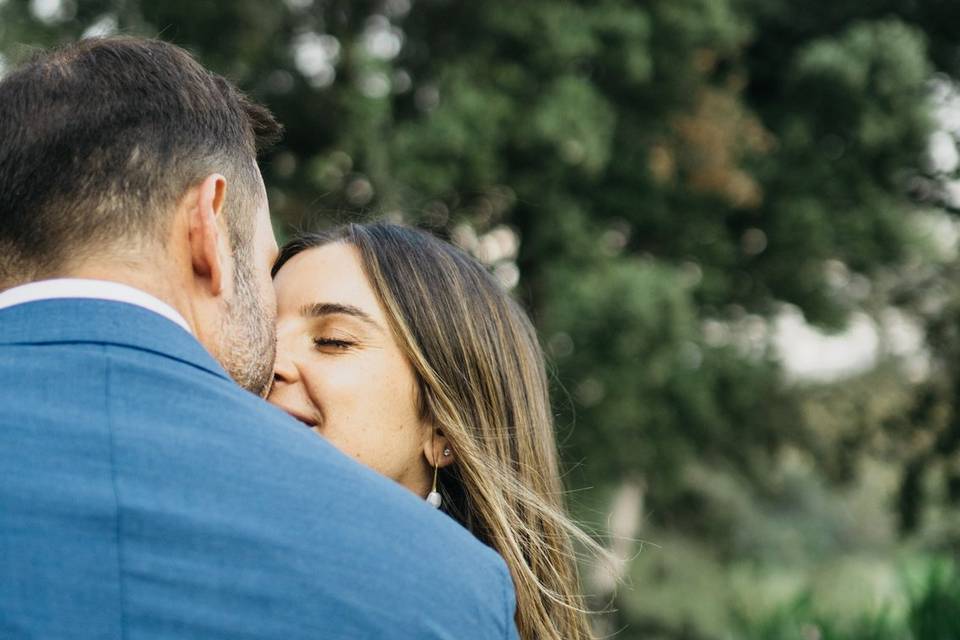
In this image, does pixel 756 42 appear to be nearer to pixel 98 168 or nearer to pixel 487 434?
pixel 487 434

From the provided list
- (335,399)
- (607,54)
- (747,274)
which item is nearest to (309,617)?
(335,399)

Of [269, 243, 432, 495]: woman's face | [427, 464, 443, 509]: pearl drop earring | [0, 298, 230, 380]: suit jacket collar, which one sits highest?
[0, 298, 230, 380]: suit jacket collar

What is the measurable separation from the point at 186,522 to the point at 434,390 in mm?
1666

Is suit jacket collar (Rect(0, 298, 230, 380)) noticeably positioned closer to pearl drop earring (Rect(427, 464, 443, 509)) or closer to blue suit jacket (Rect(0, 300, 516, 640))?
blue suit jacket (Rect(0, 300, 516, 640))

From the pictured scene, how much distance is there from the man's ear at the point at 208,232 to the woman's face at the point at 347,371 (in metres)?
1.06

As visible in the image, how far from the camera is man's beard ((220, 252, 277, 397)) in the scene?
191 cm

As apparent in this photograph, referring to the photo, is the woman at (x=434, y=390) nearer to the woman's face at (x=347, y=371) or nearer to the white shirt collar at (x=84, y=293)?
the woman's face at (x=347, y=371)

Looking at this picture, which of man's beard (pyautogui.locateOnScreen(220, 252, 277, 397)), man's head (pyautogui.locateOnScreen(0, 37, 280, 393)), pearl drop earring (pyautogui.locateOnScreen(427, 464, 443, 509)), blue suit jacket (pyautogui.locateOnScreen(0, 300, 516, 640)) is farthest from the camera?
pearl drop earring (pyautogui.locateOnScreen(427, 464, 443, 509))

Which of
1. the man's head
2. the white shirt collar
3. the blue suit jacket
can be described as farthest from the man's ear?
the blue suit jacket

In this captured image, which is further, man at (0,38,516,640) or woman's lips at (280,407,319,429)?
woman's lips at (280,407,319,429)

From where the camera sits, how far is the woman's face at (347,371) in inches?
113

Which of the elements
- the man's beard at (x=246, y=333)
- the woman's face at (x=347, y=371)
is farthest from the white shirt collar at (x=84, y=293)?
the woman's face at (x=347, y=371)

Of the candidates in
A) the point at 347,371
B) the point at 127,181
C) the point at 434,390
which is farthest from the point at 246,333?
the point at 434,390

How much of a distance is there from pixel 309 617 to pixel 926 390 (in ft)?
45.2
